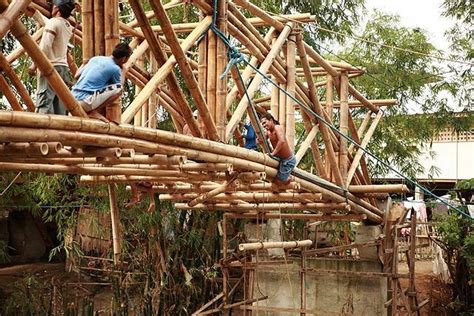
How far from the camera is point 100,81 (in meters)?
3.65

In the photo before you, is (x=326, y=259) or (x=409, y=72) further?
(x=409, y=72)

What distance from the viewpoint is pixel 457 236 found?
450 inches

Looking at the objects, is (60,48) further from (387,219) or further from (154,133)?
(387,219)

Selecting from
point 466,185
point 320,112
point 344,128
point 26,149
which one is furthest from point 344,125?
point 466,185

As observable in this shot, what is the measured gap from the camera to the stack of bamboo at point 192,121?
11.1 ft

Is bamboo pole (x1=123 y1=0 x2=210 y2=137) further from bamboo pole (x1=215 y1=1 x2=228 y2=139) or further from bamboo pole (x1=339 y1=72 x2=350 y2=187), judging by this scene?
bamboo pole (x1=339 y1=72 x2=350 y2=187)

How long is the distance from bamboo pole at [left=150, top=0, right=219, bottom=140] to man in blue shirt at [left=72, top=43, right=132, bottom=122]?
33 centimetres

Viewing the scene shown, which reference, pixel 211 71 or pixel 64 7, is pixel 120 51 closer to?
pixel 64 7

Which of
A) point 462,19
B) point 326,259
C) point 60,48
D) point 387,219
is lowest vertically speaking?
point 326,259

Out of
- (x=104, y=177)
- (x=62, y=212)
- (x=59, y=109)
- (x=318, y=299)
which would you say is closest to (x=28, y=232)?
(x=62, y=212)

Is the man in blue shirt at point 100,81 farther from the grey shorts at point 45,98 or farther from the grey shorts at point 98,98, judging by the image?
the grey shorts at point 45,98

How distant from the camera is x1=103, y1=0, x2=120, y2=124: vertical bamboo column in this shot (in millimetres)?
3617

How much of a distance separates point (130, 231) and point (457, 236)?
5805 mm

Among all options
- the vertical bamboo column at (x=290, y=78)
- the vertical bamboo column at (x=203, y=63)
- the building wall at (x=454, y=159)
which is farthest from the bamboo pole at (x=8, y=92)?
the building wall at (x=454, y=159)
